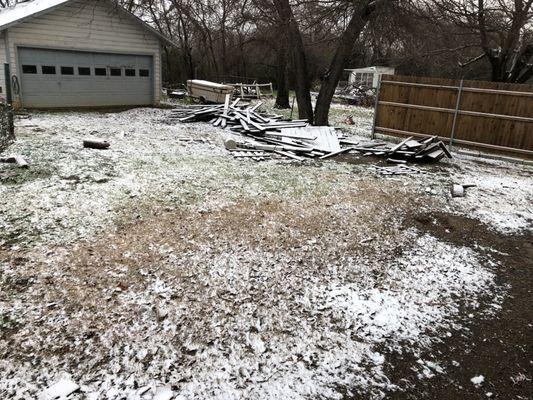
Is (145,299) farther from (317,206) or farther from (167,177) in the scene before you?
(167,177)

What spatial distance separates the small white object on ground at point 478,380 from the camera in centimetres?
290

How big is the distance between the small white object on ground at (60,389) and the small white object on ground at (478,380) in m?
2.86

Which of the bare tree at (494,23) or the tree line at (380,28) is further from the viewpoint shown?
the bare tree at (494,23)

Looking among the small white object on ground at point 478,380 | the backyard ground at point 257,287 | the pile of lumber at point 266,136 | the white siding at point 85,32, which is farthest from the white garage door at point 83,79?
the small white object on ground at point 478,380

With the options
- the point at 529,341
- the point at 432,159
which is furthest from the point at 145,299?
the point at 432,159

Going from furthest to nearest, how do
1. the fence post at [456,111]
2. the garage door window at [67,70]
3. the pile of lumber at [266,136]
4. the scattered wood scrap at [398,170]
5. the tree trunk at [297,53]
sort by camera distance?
the garage door window at [67,70]
the tree trunk at [297,53]
the fence post at [456,111]
the pile of lumber at [266,136]
the scattered wood scrap at [398,170]

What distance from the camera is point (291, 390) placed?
2.76m

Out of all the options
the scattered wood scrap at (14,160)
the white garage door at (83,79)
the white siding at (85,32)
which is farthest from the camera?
the white garage door at (83,79)

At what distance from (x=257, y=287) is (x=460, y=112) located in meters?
9.65

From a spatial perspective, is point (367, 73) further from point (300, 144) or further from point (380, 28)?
point (300, 144)

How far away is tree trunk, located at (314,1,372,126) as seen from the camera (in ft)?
41.9

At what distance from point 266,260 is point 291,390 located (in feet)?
6.27

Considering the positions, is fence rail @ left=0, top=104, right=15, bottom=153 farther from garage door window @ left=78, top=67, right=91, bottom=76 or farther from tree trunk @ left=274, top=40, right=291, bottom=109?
tree trunk @ left=274, top=40, right=291, bottom=109

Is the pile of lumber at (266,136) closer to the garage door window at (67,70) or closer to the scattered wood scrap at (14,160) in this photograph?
the scattered wood scrap at (14,160)
